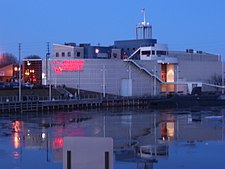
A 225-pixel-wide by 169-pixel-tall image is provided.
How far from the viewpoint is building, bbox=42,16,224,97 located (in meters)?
98.9

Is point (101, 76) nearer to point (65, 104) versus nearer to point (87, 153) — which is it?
point (65, 104)

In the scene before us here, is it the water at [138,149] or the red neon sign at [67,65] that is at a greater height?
the red neon sign at [67,65]

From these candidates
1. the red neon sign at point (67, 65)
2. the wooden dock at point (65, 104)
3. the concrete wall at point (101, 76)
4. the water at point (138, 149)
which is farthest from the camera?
the concrete wall at point (101, 76)

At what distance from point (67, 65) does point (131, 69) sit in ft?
49.6

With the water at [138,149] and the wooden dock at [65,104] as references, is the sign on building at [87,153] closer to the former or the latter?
the water at [138,149]

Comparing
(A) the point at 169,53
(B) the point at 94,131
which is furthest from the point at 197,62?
(B) the point at 94,131

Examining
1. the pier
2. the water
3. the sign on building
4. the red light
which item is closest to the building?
the pier

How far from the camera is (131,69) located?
104250 mm

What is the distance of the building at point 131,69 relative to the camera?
324ft

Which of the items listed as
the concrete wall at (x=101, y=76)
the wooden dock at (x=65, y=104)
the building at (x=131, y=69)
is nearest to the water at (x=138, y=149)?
the wooden dock at (x=65, y=104)

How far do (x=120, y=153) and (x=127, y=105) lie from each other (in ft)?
219

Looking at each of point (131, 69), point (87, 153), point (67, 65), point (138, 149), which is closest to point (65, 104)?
point (67, 65)

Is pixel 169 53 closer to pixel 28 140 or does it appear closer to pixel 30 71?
pixel 30 71

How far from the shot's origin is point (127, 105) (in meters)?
90.9
